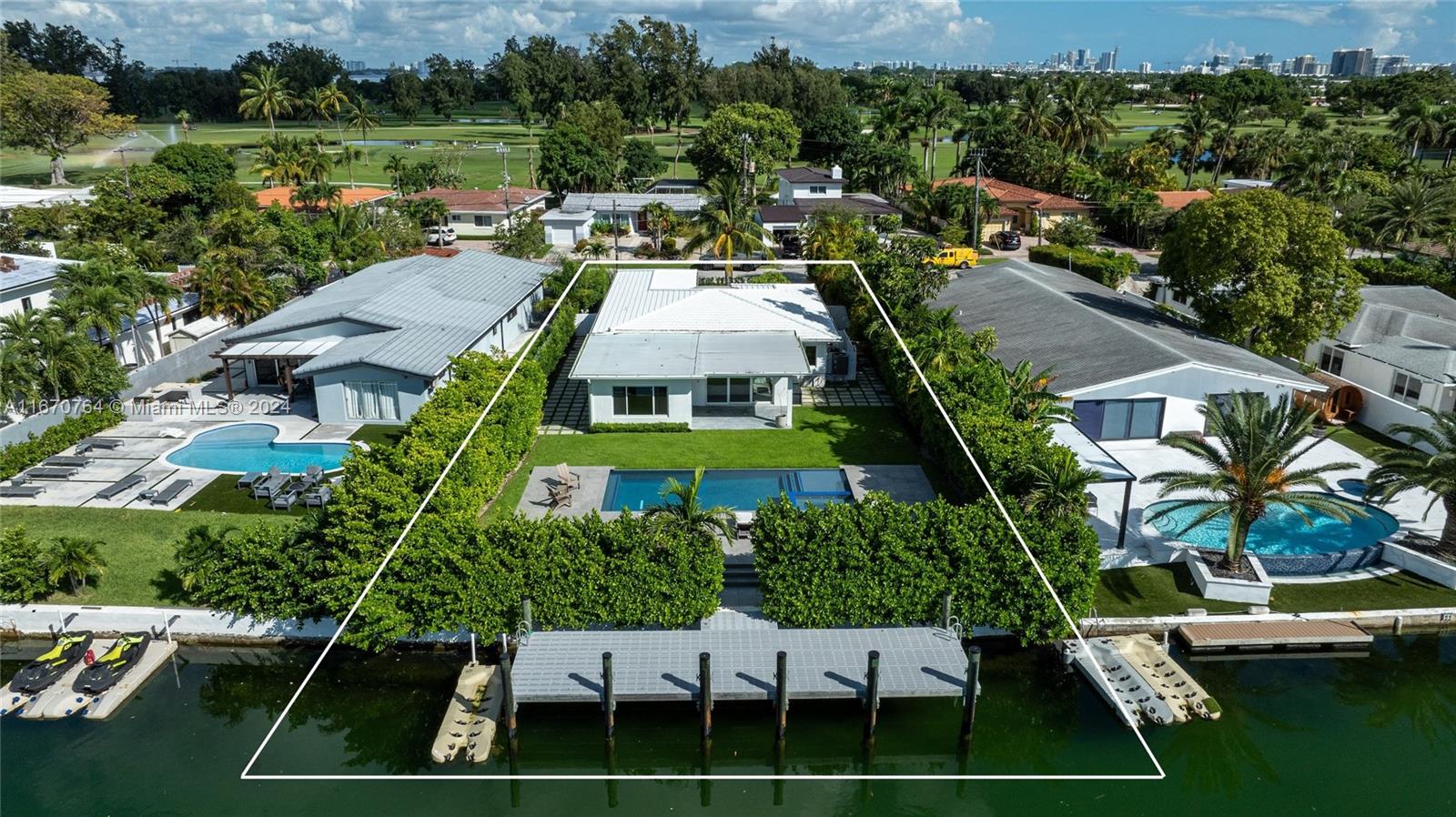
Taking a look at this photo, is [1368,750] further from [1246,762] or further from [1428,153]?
[1428,153]

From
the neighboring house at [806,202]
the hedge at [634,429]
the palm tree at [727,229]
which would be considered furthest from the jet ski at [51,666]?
the neighboring house at [806,202]

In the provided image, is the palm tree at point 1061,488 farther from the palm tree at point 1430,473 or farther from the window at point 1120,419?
the window at point 1120,419

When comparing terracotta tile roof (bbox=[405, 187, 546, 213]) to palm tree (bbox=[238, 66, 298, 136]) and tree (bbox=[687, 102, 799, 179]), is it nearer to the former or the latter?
tree (bbox=[687, 102, 799, 179])

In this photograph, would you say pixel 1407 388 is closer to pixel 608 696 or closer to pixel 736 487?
pixel 736 487

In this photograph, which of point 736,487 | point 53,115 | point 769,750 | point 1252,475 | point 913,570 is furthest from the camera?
point 53,115

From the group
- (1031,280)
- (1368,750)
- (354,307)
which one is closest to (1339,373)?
(1031,280)

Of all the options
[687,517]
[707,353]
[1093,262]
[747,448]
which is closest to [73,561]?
[687,517]

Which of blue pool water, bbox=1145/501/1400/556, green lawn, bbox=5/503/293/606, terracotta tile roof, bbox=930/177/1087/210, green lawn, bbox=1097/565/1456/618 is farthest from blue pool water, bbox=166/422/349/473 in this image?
terracotta tile roof, bbox=930/177/1087/210
